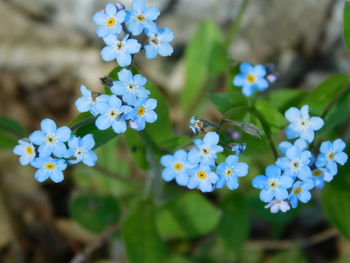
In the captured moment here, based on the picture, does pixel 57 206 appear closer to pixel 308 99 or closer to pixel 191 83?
pixel 191 83

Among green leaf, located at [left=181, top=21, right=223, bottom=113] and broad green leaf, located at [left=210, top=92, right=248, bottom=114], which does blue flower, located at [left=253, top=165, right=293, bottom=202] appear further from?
green leaf, located at [left=181, top=21, right=223, bottom=113]

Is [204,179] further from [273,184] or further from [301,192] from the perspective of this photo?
[301,192]

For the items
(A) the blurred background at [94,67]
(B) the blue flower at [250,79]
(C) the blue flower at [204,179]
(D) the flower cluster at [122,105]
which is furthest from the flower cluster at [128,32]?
(A) the blurred background at [94,67]

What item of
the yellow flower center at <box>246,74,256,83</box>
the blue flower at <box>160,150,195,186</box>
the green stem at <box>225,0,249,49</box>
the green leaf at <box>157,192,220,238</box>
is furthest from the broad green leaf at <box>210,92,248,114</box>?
the green stem at <box>225,0,249,49</box>

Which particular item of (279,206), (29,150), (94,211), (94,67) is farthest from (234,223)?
(94,67)

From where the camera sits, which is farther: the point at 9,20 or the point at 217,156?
the point at 9,20

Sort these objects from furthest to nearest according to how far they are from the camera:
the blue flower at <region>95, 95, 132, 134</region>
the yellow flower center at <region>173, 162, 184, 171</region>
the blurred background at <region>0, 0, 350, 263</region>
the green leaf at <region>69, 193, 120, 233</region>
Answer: the blurred background at <region>0, 0, 350, 263</region>
the green leaf at <region>69, 193, 120, 233</region>
the yellow flower center at <region>173, 162, 184, 171</region>
the blue flower at <region>95, 95, 132, 134</region>

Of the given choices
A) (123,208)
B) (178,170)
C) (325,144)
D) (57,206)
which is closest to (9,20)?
(57,206)

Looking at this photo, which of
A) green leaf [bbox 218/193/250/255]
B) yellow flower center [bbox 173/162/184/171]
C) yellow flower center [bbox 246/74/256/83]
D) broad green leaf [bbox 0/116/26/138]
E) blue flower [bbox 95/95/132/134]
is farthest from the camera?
green leaf [bbox 218/193/250/255]
